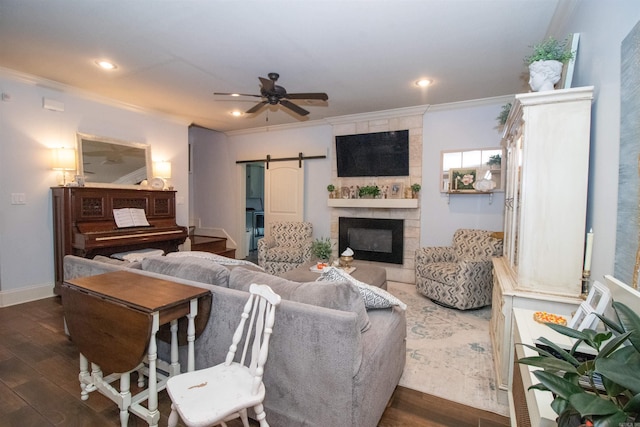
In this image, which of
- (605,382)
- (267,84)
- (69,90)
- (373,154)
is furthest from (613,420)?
(69,90)

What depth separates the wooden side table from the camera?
4.62 feet

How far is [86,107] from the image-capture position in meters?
3.90

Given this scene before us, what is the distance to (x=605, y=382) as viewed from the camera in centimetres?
68

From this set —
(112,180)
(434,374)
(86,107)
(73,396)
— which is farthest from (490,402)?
(86,107)

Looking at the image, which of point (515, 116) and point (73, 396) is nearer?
point (73, 396)

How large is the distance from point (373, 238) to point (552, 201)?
3.17 meters

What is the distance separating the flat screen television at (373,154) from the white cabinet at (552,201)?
2733mm

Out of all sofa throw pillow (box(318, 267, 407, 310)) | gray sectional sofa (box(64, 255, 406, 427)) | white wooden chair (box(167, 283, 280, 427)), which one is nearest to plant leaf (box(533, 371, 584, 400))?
gray sectional sofa (box(64, 255, 406, 427))

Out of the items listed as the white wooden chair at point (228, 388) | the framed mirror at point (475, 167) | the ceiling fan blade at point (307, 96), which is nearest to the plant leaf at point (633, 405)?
the white wooden chair at point (228, 388)

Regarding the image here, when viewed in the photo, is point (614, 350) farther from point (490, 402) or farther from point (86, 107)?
point (86, 107)

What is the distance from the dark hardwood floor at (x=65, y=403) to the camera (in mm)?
1666

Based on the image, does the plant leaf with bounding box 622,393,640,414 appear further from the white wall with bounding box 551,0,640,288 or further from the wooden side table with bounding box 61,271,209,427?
the wooden side table with bounding box 61,271,209,427

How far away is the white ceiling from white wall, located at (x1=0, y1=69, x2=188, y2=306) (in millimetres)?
240

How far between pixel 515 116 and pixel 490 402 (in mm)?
1925
